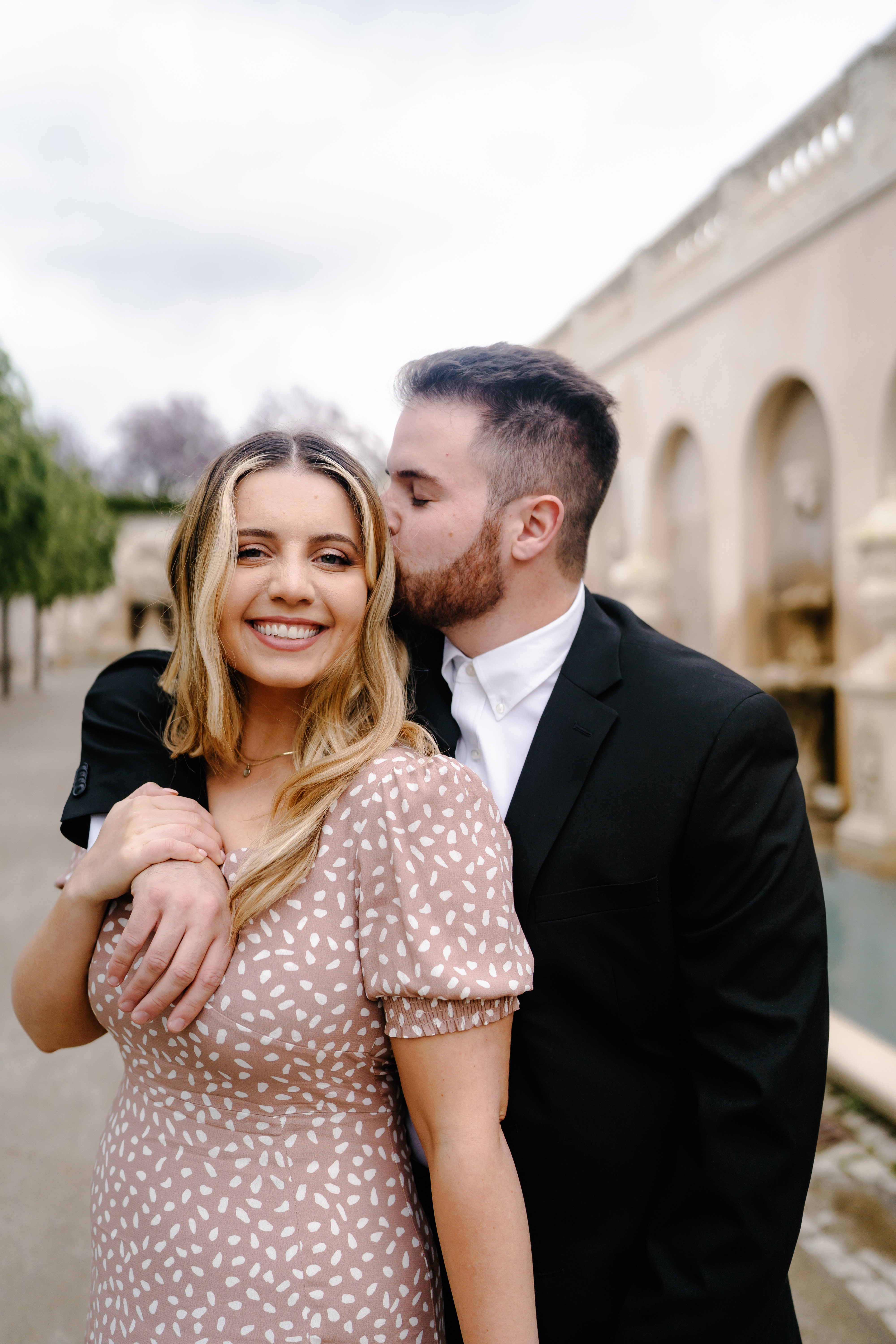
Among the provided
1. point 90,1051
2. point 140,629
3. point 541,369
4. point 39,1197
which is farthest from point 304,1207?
point 140,629

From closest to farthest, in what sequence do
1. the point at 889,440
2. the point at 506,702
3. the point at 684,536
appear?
the point at 506,702 → the point at 889,440 → the point at 684,536

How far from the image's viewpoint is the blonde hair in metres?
1.51

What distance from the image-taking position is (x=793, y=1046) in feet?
4.90

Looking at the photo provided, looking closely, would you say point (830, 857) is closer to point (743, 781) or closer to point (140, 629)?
point (743, 781)

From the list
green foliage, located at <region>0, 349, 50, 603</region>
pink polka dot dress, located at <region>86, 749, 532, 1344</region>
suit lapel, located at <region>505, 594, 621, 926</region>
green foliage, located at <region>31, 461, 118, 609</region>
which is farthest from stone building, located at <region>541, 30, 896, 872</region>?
green foliage, located at <region>31, 461, 118, 609</region>

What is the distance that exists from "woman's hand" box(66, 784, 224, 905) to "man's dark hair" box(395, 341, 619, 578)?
0.81 m

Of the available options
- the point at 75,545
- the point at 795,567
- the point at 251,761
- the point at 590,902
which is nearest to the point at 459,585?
the point at 251,761

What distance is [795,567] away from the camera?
10938 mm

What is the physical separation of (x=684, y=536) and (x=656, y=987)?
507 inches

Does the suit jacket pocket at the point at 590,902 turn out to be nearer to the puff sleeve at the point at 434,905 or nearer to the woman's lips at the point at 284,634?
the puff sleeve at the point at 434,905

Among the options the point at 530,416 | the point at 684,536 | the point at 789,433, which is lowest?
the point at 530,416

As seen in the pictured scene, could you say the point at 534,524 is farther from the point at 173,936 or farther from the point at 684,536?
the point at 684,536

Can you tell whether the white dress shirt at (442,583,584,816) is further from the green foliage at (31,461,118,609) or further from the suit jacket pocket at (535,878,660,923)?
the green foliage at (31,461,118,609)

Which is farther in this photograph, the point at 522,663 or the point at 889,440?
the point at 889,440
